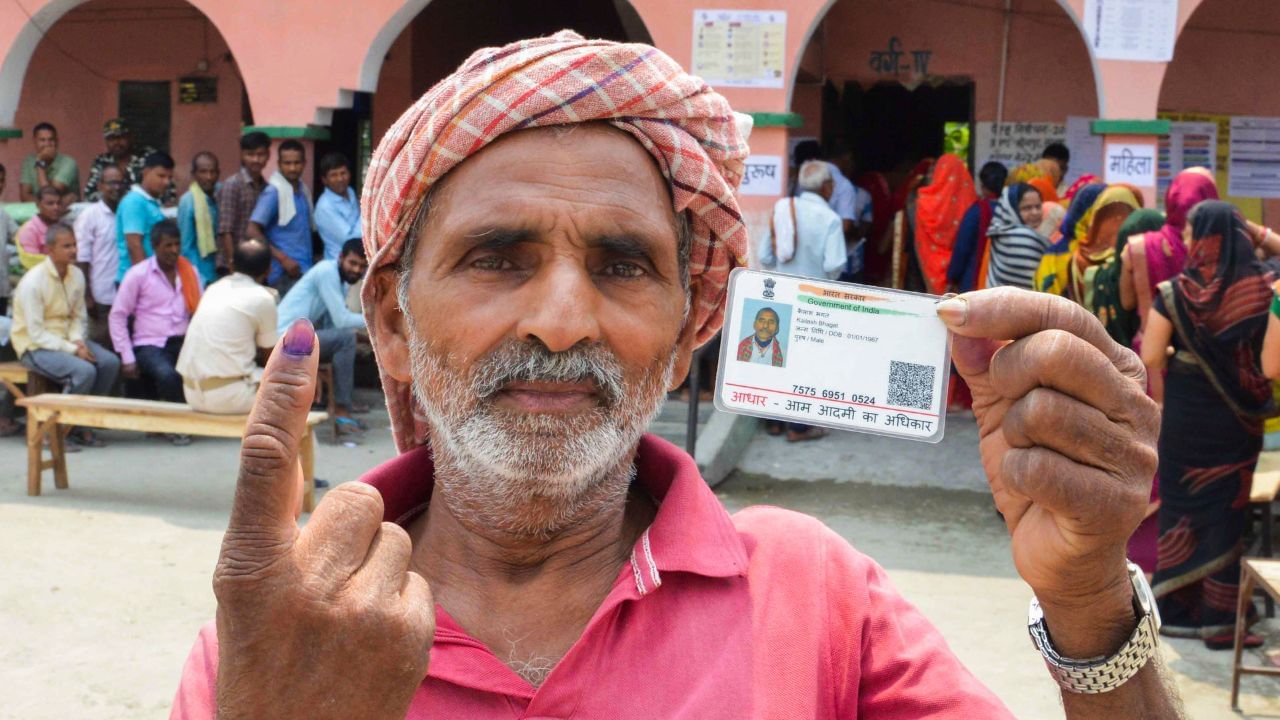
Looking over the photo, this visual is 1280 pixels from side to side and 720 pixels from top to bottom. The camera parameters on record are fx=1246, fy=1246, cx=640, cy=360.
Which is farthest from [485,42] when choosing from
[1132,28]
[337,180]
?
[1132,28]

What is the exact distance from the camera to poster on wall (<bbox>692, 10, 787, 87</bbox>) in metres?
9.29

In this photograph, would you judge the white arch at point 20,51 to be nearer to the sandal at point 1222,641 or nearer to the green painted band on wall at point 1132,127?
the green painted band on wall at point 1132,127

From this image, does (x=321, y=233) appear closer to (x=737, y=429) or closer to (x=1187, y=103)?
(x=737, y=429)

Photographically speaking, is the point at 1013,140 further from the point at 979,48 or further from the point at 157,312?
the point at 157,312

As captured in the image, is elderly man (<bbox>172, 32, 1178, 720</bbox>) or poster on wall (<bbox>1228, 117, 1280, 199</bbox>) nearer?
elderly man (<bbox>172, 32, 1178, 720</bbox>)

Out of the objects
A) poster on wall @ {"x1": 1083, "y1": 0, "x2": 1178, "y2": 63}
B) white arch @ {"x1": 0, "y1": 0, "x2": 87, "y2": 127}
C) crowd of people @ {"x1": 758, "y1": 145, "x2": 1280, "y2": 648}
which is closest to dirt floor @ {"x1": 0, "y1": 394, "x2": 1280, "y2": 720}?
crowd of people @ {"x1": 758, "y1": 145, "x2": 1280, "y2": 648}

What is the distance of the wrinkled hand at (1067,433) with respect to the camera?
4.71 ft

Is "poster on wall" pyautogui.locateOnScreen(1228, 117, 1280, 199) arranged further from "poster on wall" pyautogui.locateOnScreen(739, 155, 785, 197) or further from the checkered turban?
the checkered turban

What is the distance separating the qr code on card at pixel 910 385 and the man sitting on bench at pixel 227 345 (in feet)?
20.0

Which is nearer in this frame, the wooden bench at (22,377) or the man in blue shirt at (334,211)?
the wooden bench at (22,377)

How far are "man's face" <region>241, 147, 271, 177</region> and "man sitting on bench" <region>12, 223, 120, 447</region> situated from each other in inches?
60.6

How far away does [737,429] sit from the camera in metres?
8.71

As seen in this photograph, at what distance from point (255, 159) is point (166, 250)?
1243 mm

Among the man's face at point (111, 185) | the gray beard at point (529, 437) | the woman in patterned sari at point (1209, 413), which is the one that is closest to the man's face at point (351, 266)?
the man's face at point (111, 185)
